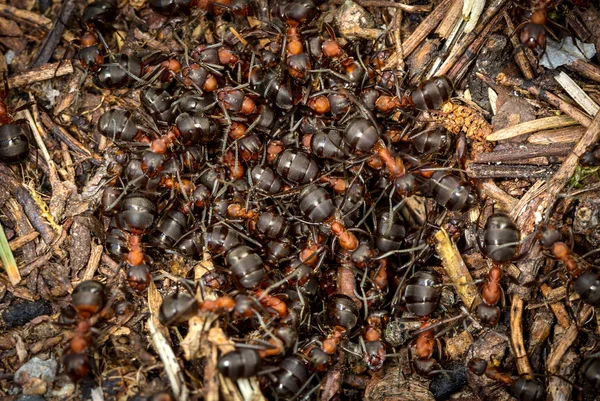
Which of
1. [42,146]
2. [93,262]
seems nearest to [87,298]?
[93,262]

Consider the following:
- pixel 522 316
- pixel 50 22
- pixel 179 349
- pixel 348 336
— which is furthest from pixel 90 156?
pixel 522 316

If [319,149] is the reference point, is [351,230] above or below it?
below

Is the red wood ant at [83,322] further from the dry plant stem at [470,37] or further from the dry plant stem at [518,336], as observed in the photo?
the dry plant stem at [470,37]

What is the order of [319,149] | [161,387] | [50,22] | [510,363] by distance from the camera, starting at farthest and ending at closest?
[50,22]
[319,149]
[510,363]
[161,387]

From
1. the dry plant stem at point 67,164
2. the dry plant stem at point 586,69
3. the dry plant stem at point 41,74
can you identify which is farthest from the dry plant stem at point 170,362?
the dry plant stem at point 586,69

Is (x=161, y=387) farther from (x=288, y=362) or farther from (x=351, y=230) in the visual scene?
(x=351, y=230)

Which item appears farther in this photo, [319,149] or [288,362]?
[319,149]

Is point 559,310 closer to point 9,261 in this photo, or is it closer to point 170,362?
point 170,362
